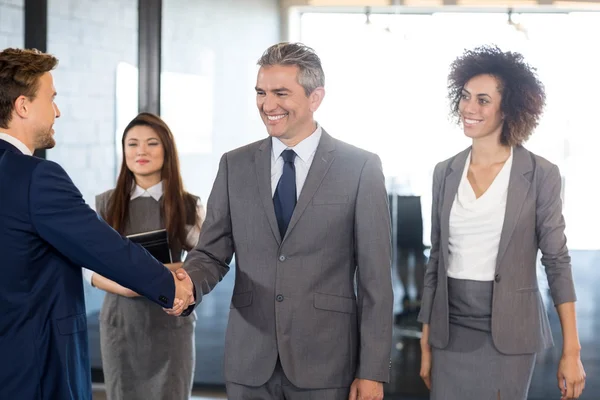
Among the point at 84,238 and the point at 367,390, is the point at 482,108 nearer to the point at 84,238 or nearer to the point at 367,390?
the point at 367,390

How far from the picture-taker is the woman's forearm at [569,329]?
2.61 metres

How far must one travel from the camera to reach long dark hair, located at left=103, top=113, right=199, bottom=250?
327 cm

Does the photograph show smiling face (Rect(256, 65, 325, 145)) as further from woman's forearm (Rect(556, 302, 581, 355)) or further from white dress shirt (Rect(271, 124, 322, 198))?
woman's forearm (Rect(556, 302, 581, 355))

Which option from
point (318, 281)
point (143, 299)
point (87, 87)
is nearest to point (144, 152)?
point (143, 299)

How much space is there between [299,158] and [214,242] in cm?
35

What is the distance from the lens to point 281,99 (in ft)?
7.71

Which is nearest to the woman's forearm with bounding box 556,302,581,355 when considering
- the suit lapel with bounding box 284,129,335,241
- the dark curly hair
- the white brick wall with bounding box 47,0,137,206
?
the dark curly hair

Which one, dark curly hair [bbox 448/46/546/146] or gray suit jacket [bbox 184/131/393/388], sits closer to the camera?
gray suit jacket [bbox 184/131/393/388]

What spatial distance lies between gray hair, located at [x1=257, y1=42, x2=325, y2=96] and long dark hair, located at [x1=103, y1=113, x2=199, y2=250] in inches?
41.7

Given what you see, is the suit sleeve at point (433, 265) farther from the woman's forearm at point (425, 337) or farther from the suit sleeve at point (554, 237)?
the suit sleeve at point (554, 237)

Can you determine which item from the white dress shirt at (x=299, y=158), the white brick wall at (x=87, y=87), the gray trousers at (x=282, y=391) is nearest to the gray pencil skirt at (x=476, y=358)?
the gray trousers at (x=282, y=391)

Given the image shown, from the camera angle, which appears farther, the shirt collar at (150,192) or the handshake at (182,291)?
the shirt collar at (150,192)

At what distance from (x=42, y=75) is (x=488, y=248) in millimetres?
1450

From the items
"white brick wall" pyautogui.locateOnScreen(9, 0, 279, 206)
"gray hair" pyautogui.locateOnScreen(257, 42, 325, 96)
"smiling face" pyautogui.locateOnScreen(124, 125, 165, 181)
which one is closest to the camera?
"gray hair" pyautogui.locateOnScreen(257, 42, 325, 96)
